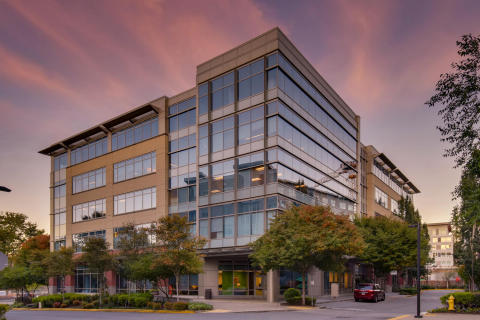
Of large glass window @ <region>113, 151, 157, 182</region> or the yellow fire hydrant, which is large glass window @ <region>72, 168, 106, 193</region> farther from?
the yellow fire hydrant

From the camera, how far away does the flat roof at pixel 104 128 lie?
169 ft

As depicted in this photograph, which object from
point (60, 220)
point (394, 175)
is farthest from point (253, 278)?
point (394, 175)

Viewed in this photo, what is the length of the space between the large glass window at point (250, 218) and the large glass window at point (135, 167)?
13.8 meters

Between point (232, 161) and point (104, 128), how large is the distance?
22.3m

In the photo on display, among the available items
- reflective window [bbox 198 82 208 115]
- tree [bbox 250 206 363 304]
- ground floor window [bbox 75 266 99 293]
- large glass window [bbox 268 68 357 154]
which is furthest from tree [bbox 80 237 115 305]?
ground floor window [bbox 75 266 99 293]

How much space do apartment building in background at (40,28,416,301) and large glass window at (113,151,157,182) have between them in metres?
0.13

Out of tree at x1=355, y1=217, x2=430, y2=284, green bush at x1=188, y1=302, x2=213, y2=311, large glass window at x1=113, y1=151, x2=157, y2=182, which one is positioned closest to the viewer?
green bush at x1=188, y1=302, x2=213, y2=311

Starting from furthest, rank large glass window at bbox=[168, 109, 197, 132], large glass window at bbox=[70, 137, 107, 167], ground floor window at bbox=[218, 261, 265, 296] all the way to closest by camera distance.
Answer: large glass window at bbox=[70, 137, 107, 167], large glass window at bbox=[168, 109, 197, 132], ground floor window at bbox=[218, 261, 265, 296]

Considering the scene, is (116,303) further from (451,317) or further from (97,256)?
(451,317)

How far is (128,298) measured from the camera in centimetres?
3428

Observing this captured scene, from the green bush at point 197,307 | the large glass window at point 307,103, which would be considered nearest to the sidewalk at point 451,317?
the green bush at point 197,307

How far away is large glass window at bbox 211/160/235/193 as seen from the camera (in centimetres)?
4252

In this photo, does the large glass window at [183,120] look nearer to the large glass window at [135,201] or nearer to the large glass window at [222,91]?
the large glass window at [222,91]

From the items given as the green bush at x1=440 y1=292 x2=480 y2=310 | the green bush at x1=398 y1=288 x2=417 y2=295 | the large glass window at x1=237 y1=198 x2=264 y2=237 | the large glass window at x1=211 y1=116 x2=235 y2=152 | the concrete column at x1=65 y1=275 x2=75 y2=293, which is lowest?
the green bush at x1=398 y1=288 x2=417 y2=295
